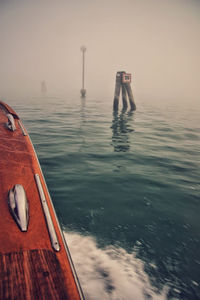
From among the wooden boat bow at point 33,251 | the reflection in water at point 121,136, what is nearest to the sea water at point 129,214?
the reflection in water at point 121,136

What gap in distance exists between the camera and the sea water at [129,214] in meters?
2.23

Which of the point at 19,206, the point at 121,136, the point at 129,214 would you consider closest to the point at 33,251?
the point at 19,206

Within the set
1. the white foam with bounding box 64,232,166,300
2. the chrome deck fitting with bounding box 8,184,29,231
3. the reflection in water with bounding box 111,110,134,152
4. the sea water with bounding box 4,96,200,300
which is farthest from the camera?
the reflection in water with bounding box 111,110,134,152

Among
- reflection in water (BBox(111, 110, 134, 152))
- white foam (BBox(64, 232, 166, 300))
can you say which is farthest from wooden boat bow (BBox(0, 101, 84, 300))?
reflection in water (BBox(111, 110, 134, 152))

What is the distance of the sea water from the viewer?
2.23 metres

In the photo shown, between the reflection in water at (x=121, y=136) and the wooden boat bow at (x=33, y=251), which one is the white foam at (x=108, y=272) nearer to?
the wooden boat bow at (x=33, y=251)

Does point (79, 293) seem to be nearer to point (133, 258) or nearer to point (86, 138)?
point (133, 258)

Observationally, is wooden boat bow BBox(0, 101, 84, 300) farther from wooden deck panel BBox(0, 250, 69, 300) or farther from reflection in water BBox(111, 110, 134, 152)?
reflection in water BBox(111, 110, 134, 152)

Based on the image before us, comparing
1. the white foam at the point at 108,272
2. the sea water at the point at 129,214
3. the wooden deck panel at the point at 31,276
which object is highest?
the wooden deck panel at the point at 31,276

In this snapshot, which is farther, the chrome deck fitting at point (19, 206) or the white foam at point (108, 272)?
the white foam at point (108, 272)

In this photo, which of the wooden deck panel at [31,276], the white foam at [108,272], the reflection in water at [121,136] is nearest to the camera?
the wooden deck panel at [31,276]

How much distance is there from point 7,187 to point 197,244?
2.78 m

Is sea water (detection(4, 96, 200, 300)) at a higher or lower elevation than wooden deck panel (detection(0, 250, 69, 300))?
lower

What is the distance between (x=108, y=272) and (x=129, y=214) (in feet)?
3.37
